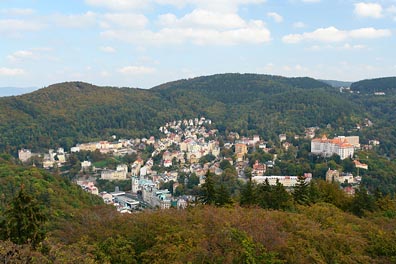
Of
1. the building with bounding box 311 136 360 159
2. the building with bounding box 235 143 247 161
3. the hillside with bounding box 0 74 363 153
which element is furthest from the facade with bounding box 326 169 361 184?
the hillside with bounding box 0 74 363 153

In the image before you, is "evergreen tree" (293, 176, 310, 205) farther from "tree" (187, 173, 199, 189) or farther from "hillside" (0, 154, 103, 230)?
"tree" (187, 173, 199, 189)

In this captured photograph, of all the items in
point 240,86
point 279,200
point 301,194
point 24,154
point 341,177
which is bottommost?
point 341,177

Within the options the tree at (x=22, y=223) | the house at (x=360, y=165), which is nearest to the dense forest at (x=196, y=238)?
the tree at (x=22, y=223)

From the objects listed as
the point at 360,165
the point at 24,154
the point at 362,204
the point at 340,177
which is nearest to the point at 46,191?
the point at 362,204

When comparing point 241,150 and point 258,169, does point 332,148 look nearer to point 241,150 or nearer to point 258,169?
point 258,169

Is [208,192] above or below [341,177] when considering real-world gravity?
above

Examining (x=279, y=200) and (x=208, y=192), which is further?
(x=208, y=192)

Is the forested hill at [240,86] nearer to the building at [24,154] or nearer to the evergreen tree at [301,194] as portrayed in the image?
the building at [24,154]
